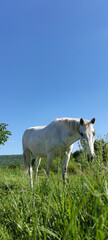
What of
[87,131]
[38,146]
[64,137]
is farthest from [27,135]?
[87,131]

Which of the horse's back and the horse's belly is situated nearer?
the horse's belly

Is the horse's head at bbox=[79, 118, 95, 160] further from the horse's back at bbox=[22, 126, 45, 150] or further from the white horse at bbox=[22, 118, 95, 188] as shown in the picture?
the horse's back at bbox=[22, 126, 45, 150]

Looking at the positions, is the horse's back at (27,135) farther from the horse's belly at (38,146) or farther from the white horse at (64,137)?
the white horse at (64,137)

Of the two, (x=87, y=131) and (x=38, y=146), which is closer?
(x=87, y=131)

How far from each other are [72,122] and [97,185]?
415 cm

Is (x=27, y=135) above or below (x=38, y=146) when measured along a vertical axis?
above

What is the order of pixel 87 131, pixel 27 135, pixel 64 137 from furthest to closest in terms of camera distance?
1. pixel 27 135
2. pixel 64 137
3. pixel 87 131

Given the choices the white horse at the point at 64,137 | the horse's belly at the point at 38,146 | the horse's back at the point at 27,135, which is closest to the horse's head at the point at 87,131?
the white horse at the point at 64,137

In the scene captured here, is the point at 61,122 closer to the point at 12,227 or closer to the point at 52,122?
the point at 52,122

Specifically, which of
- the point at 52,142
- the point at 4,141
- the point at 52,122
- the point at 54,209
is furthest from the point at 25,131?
the point at 4,141

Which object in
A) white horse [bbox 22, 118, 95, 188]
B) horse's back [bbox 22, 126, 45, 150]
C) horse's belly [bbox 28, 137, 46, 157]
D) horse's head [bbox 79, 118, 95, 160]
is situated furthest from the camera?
horse's back [bbox 22, 126, 45, 150]

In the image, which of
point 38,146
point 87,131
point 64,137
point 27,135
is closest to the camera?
point 87,131

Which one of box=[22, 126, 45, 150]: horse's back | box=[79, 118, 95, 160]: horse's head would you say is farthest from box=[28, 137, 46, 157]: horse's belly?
box=[79, 118, 95, 160]: horse's head

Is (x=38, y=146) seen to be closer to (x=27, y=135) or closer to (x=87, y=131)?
(x=27, y=135)
